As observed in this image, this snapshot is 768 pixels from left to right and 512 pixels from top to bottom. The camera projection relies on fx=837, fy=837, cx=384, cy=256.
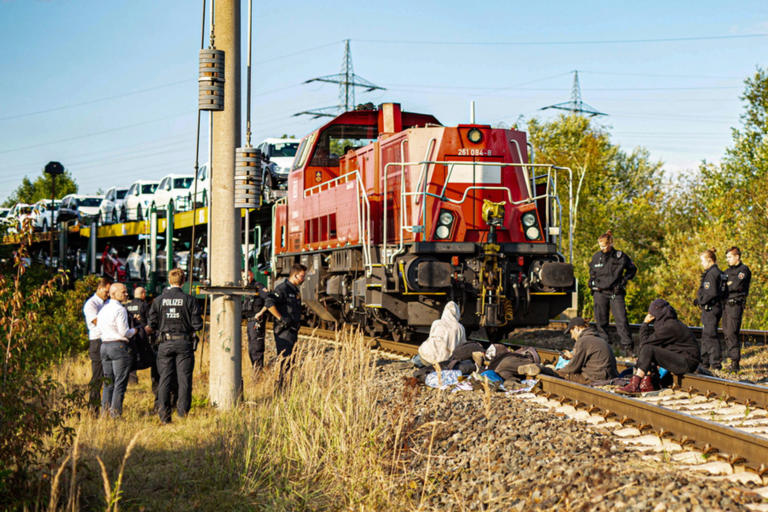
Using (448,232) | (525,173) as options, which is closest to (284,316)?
(448,232)

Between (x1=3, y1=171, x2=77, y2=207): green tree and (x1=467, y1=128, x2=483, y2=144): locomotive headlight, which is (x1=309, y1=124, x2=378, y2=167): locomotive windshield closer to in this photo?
(x1=467, y1=128, x2=483, y2=144): locomotive headlight

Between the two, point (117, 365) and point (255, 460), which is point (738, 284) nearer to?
point (255, 460)

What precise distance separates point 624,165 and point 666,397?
1418 inches

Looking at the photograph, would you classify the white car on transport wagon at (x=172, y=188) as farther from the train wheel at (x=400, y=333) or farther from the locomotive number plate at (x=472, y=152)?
the locomotive number plate at (x=472, y=152)

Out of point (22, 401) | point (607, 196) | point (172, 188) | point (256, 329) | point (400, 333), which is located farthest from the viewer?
point (607, 196)

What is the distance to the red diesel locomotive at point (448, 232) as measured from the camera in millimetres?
11930

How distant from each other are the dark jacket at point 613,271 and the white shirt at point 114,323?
283 inches

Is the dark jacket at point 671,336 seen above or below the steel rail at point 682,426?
above

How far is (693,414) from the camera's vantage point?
7641 mm

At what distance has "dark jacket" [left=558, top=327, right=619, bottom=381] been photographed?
943 centimetres

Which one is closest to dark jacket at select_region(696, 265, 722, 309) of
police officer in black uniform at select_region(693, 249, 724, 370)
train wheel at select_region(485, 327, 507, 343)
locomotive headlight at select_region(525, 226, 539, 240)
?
police officer in black uniform at select_region(693, 249, 724, 370)

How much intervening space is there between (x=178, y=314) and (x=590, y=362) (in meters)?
4.60

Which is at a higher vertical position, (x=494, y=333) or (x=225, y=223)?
(x=225, y=223)

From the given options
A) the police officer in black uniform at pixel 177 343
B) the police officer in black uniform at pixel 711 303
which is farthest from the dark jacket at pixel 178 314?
the police officer in black uniform at pixel 711 303
